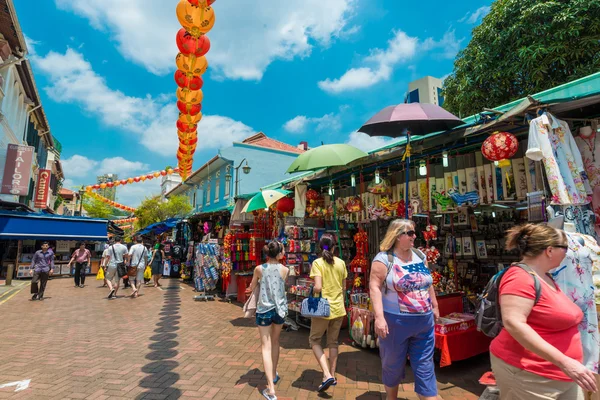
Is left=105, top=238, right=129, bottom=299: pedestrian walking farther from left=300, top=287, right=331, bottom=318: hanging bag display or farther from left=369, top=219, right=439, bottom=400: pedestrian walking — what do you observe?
left=369, top=219, right=439, bottom=400: pedestrian walking

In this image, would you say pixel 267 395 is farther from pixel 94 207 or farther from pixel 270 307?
pixel 94 207

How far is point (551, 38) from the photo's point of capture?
33.1 feet

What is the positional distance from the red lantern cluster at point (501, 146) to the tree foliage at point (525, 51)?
355 inches

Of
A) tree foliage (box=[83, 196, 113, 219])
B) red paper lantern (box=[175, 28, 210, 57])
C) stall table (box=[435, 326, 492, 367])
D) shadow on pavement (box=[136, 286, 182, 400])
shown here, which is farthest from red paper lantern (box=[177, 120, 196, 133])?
tree foliage (box=[83, 196, 113, 219])

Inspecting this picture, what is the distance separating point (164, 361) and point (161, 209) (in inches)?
986

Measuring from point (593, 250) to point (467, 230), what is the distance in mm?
3811

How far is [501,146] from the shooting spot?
3369 millimetres

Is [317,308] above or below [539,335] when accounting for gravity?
below

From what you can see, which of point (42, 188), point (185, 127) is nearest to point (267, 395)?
point (185, 127)

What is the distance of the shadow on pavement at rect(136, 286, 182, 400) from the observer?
3822 mm

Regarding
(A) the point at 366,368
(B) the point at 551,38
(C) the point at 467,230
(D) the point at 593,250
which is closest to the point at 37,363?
(A) the point at 366,368

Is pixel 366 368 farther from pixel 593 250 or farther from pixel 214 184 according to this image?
pixel 214 184

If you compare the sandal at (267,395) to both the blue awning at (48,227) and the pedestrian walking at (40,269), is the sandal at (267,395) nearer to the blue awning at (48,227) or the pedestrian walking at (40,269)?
the pedestrian walking at (40,269)

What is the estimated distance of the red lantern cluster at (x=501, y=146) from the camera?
131 inches
